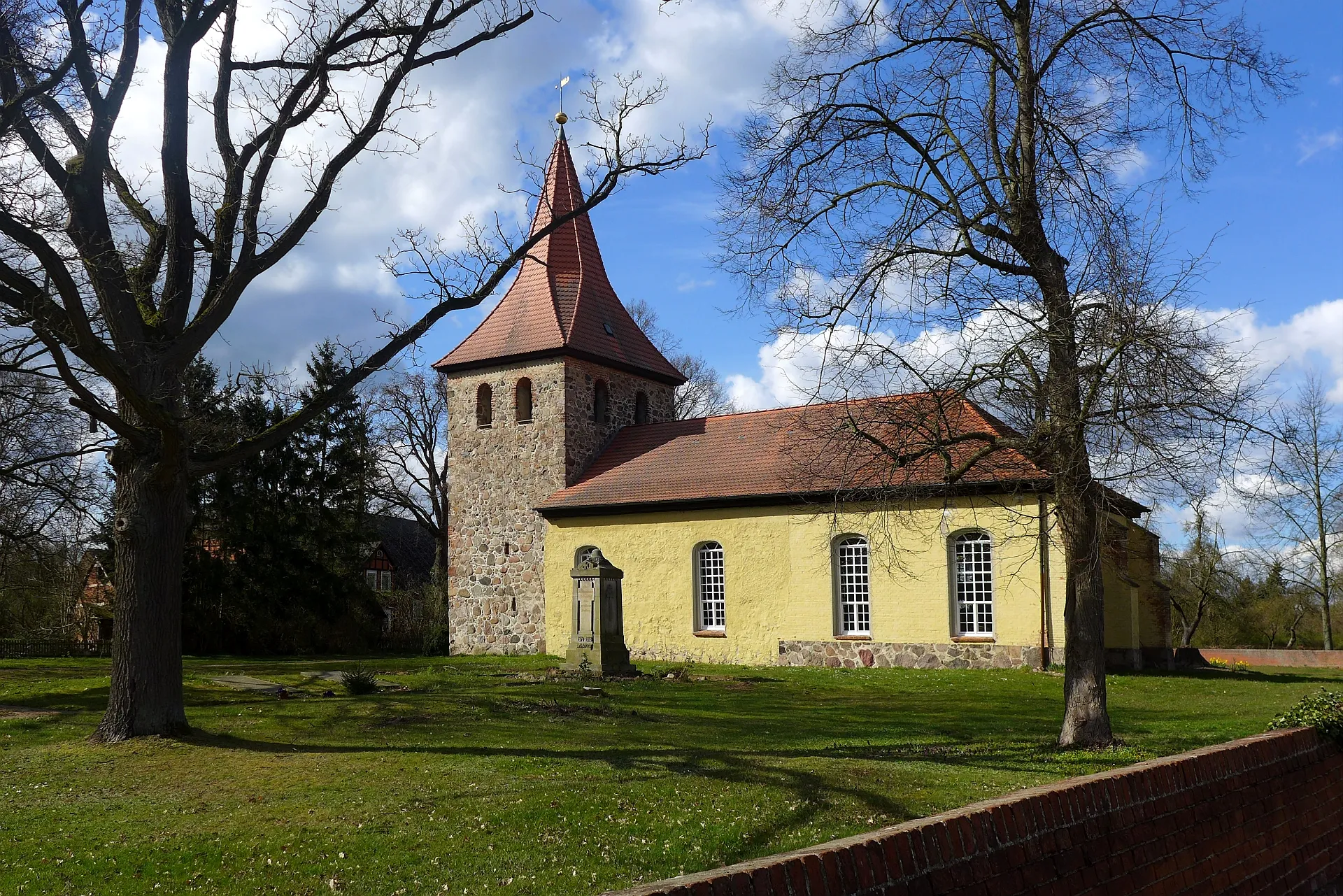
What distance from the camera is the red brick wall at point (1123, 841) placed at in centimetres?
355

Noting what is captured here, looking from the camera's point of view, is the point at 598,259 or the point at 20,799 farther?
the point at 598,259

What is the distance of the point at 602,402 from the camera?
100 feet

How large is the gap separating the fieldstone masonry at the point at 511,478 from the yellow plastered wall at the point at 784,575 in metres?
1.44

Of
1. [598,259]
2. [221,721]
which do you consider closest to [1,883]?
[221,721]

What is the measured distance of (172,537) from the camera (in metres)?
11.3

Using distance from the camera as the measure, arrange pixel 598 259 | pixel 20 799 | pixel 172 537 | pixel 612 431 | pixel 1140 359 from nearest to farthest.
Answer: pixel 20 799
pixel 1140 359
pixel 172 537
pixel 612 431
pixel 598 259

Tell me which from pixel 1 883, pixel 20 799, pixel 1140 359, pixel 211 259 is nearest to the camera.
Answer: pixel 1 883

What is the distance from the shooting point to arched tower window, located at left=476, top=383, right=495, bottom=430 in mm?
30906

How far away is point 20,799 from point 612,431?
23.0 metres

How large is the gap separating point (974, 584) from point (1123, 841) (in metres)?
18.2

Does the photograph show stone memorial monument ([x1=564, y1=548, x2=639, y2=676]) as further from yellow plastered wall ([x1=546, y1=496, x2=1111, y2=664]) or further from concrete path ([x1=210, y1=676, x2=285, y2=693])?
concrete path ([x1=210, y1=676, x2=285, y2=693])

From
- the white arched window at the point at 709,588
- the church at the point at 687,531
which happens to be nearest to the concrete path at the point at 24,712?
the church at the point at 687,531

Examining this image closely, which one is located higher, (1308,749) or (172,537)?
(172,537)

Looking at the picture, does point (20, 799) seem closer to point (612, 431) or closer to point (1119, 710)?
point (1119, 710)
